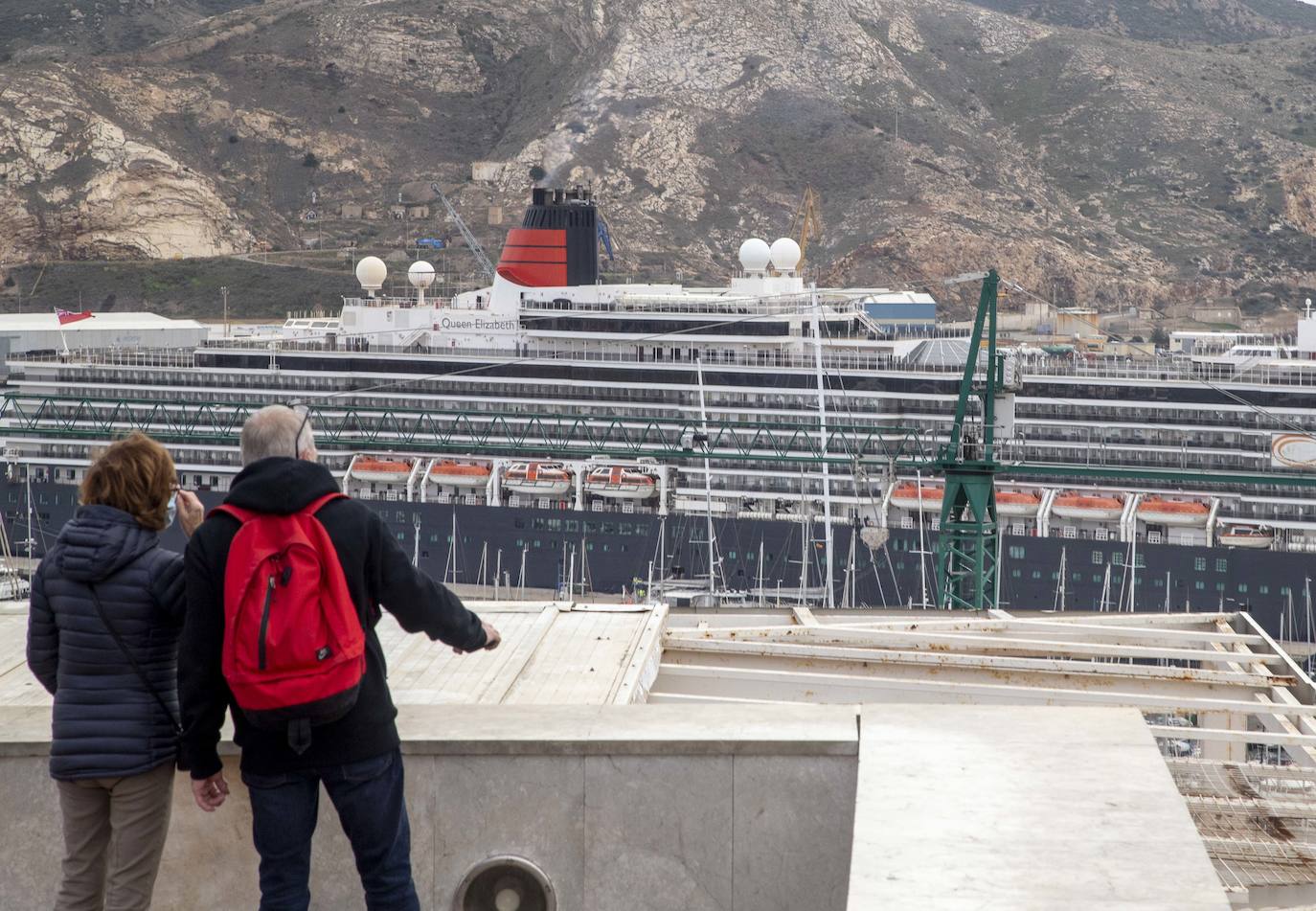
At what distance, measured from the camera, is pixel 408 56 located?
4719 inches

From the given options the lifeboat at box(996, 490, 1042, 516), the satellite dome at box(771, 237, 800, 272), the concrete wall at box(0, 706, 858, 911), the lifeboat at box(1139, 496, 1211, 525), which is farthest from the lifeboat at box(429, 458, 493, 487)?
the concrete wall at box(0, 706, 858, 911)

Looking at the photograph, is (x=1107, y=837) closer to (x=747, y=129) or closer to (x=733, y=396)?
(x=733, y=396)

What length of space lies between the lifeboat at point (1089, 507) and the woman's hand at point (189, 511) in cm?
3242

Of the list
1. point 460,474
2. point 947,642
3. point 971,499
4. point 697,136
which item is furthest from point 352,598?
point 697,136

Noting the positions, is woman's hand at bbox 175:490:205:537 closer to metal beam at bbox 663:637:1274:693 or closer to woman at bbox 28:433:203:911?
woman at bbox 28:433:203:911

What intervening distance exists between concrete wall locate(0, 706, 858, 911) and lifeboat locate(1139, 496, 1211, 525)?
104ft

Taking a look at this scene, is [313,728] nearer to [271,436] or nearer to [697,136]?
[271,436]

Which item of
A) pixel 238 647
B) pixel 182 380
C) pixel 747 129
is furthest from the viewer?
pixel 747 129

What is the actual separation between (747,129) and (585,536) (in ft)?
231

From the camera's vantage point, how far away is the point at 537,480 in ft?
133

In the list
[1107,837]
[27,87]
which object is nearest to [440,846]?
[1107,837]

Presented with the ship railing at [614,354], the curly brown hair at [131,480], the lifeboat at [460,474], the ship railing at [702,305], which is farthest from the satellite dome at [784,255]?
the curly brown hair at [131,480]

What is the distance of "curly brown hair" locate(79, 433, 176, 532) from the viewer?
17.8 ft

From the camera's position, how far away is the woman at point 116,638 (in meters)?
5.41
